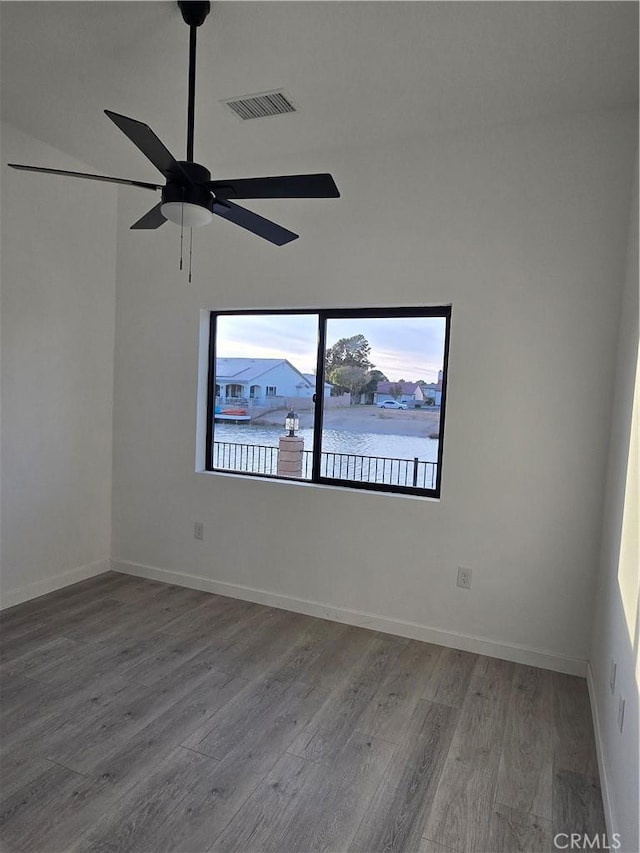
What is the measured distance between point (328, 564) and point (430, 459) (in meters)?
0.96

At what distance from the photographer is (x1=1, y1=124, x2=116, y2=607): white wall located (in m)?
3.34

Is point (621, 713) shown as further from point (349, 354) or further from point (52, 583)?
point (52, 583)

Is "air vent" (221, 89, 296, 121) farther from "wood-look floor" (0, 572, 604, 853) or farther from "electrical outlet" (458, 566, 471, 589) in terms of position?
"wood-look floor" (0, 572, 604, 853)

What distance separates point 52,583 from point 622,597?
3543 mm

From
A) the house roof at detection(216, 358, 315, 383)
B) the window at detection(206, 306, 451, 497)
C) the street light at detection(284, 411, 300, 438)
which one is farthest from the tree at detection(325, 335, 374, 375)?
the street light at detection(284, 411, 300, 438)

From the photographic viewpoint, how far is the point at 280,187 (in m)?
1.94

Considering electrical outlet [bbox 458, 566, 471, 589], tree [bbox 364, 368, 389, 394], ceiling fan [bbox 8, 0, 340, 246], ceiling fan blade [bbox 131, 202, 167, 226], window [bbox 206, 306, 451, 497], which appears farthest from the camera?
tree [bbox 364, 368, 389, 394]

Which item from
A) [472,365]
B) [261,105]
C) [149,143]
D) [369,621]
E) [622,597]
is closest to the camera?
[149,143]

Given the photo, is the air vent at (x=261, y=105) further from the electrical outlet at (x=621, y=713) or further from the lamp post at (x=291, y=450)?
the electrical outlet at (x=621, y=713)

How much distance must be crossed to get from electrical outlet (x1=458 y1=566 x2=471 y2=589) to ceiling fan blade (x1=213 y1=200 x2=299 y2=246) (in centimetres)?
209

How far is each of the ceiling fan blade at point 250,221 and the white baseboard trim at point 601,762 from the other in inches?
99.4

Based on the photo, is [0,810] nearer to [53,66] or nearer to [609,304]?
[53,66]

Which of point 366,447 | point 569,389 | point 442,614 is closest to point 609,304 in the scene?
point 569,389

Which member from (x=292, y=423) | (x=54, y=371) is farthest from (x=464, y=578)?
(x=54, y=371)
